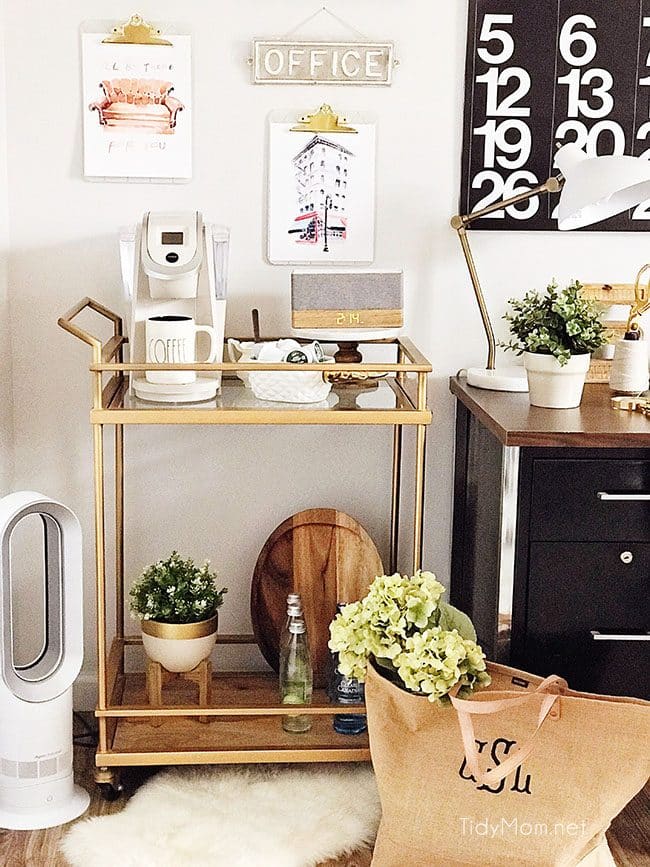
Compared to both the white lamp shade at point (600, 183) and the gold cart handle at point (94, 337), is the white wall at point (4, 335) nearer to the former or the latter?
the gold cart handle at point (94, 337)

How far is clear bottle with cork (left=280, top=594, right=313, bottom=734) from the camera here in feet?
7.66

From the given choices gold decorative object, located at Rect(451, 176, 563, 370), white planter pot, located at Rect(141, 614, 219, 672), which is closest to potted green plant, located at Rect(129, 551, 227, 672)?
white planter pot, located at Rect(141, 614, 219, 672)

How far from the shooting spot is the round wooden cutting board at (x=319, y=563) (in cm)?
250

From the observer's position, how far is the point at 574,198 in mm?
2143

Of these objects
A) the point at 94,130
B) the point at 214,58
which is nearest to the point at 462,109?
the point at 214,58

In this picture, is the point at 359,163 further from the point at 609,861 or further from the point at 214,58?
the point at 609,861

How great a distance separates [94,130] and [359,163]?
579 mm

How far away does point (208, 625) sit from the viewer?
2.35m

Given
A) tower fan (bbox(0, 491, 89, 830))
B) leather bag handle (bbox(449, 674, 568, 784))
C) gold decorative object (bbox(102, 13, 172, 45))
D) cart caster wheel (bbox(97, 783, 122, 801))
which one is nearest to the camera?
leather bag handle (bbox(449, 674, 568, 784))

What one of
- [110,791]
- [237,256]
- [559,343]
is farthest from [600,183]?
[110,791]

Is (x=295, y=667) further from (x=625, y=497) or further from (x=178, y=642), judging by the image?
(x=625, y=497)

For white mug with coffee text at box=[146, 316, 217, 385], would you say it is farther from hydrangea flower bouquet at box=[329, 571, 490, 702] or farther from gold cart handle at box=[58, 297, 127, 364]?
hydrangea flower bouquet at box=[329, 571, 490, 702]

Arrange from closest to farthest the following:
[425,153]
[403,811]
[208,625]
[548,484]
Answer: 1. [403,811]
2. [548,484]
3. [208,625]
4. [425,153]

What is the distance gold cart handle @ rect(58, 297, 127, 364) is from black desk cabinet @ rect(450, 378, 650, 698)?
2.46ft
